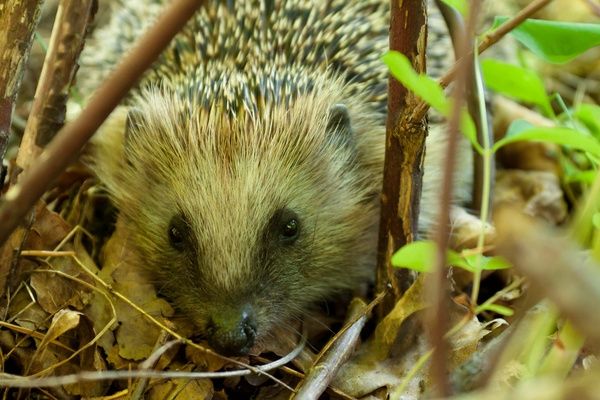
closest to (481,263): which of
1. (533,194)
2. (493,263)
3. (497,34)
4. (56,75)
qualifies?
(493,263)

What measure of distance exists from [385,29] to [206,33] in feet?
2.25

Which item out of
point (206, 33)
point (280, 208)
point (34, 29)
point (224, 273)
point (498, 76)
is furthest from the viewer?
point (206, 33)

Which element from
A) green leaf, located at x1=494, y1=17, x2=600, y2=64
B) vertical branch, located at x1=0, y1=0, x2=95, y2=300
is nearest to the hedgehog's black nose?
vertical branch, located at x1=0, y1=0, x2=95, y2=300

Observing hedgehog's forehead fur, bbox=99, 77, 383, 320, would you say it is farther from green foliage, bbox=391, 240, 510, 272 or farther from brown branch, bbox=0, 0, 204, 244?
brown branch, bbox=0, 0, 204, 244

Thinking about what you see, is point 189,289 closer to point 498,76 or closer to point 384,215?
point 384,215

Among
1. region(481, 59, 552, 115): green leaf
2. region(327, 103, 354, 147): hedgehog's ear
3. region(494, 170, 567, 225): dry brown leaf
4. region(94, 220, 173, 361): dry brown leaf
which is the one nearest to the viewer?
region(481, 59, 552, 115): green leaf

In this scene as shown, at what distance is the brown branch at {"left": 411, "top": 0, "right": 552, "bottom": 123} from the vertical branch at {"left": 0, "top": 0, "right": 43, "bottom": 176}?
1017 mm

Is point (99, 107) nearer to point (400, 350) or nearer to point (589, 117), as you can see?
point (400, 350)

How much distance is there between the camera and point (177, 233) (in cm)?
247

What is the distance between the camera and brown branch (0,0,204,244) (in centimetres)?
137

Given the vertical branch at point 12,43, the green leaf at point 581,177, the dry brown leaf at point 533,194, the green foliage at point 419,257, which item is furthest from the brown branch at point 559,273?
the dry brown leaf at point 533,194

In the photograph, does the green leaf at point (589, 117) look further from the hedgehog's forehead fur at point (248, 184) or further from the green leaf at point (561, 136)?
the green leaf at point (561, 136)

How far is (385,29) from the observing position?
2971 millimetres

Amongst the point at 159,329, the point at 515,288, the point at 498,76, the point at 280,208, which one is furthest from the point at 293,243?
the point at 498,76
